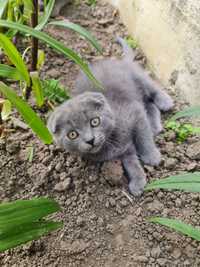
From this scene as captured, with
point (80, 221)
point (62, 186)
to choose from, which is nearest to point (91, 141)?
point (62, 186)

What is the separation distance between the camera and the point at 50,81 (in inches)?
89.0

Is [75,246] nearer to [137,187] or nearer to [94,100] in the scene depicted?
[137,187]

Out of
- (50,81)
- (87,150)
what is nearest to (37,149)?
(87,150)

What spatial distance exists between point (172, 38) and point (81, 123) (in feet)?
2.42

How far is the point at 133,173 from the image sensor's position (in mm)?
1976

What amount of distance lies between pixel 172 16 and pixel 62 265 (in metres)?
1.38

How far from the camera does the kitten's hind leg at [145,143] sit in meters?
2.03

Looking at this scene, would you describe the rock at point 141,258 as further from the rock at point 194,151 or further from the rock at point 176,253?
the rock at point 194,151

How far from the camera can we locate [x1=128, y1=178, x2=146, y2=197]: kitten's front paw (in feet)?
6.20

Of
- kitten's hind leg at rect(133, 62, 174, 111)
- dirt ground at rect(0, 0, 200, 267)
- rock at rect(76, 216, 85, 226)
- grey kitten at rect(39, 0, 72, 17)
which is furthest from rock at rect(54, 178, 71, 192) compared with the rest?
grey kitten at rect(39, 0, 72, 17)

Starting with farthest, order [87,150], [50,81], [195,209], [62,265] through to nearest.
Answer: [50,81], [87,150], [195,209], [62,265]

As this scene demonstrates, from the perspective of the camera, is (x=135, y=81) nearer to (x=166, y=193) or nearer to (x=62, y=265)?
(x=166, y=193)

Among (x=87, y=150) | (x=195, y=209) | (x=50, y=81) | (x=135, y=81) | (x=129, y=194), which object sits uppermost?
(x=50, y=81)

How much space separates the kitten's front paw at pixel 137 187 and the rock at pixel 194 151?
0.25m
